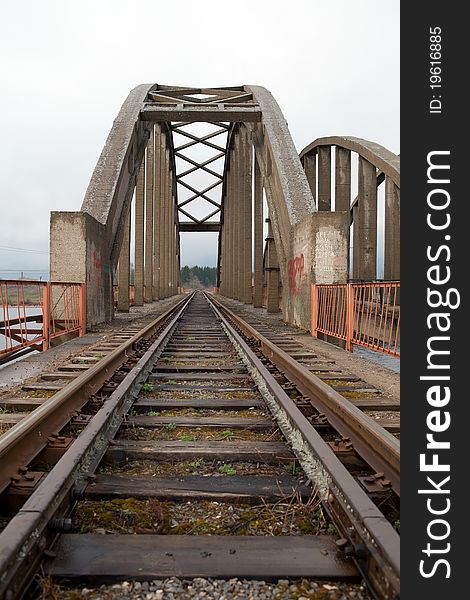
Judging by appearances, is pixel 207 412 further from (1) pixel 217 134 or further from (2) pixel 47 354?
(1) pixel 217 134

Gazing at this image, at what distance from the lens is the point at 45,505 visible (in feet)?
5.32

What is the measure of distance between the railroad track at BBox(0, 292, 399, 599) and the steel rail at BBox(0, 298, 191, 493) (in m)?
0.01

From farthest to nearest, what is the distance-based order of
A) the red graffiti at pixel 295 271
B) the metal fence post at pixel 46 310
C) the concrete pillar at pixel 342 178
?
the concrete pillar at pixel 342 178
the red graffiti at pixel 295 271
the metal fence post at pixel 46 310

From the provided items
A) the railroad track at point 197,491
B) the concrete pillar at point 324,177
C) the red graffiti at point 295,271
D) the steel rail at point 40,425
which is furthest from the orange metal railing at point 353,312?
the concrete pillar at point 324,177

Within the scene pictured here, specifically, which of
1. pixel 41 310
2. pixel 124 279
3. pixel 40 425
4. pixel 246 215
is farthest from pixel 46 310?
pixel 246 215

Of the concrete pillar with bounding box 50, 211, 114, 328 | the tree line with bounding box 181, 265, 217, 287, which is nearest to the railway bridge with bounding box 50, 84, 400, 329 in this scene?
the concrete pillar with bounding box 50, 211, 114, 328

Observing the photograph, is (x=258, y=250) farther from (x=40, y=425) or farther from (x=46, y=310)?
(x=40, y=425)

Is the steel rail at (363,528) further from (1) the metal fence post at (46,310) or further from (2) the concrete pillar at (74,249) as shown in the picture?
(2) the concrete pillar at (74,249)

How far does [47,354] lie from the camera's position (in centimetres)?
600

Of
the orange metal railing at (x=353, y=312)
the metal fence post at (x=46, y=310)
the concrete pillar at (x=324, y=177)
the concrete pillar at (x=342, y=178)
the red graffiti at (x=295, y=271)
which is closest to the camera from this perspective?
the orange metal railing at (x=353, y=312)

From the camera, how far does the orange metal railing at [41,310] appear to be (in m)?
5.90

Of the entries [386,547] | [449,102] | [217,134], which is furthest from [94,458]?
[217,134]

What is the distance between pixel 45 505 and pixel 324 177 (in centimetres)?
1852

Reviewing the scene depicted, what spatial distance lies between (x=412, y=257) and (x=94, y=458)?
1.89m
